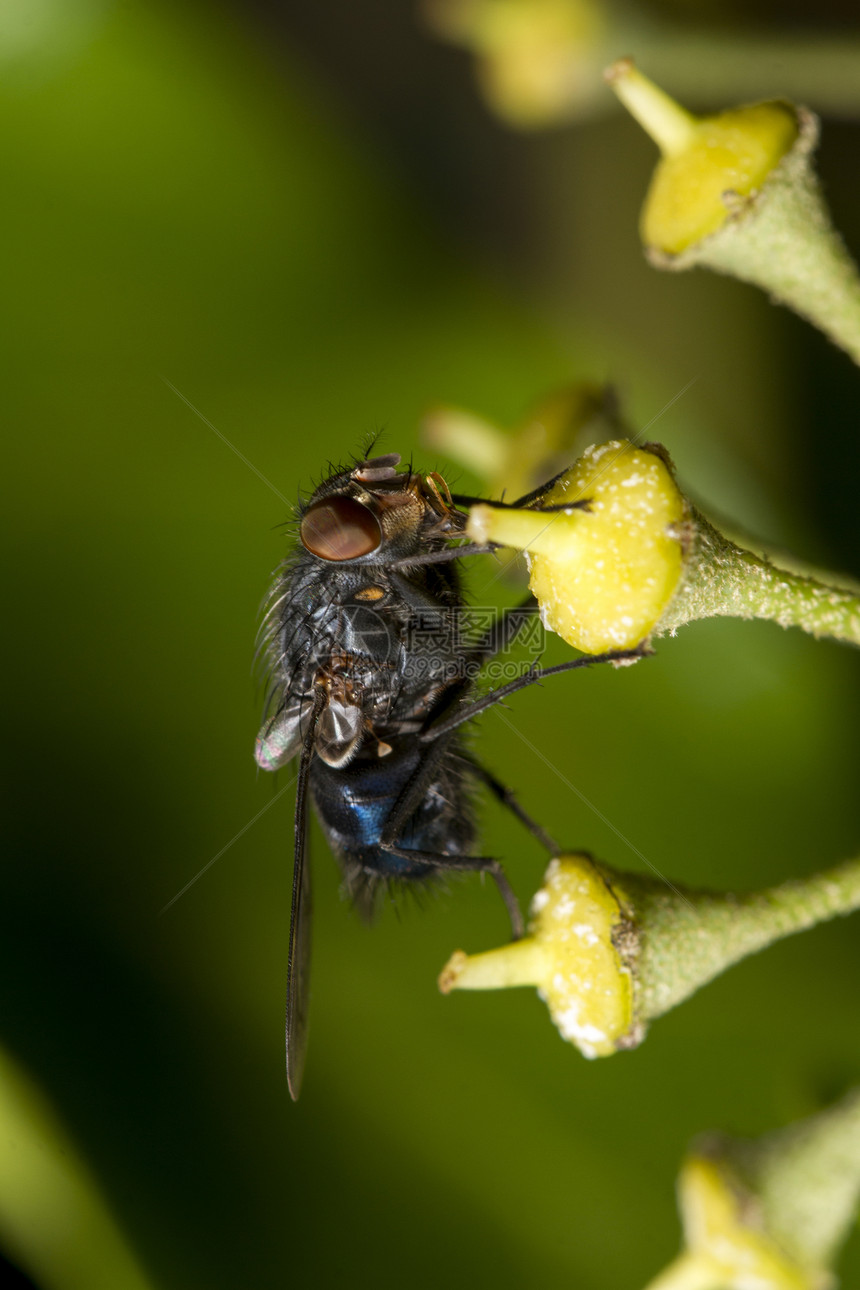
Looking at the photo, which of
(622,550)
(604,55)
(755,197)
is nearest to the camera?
(622,550)

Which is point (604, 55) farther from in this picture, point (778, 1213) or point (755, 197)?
point (778, 1213)

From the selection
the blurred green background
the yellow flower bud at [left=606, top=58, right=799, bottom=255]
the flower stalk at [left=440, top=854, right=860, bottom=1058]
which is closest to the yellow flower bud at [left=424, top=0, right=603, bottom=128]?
the blurred green background

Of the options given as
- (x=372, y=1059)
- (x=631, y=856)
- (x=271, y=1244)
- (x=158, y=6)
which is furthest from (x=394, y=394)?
(x=271, y=1244)

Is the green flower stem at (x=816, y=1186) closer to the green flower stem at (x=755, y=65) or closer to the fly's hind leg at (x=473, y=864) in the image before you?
the fly's hind leg at (x=473, y=864)

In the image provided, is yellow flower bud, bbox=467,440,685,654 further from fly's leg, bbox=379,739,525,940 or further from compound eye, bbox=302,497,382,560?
fly's leg, bbox=379,739,525,940

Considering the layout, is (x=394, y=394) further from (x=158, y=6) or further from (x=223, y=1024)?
(x=223, y=1024)

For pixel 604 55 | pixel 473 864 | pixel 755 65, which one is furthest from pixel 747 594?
pixel 604 55
